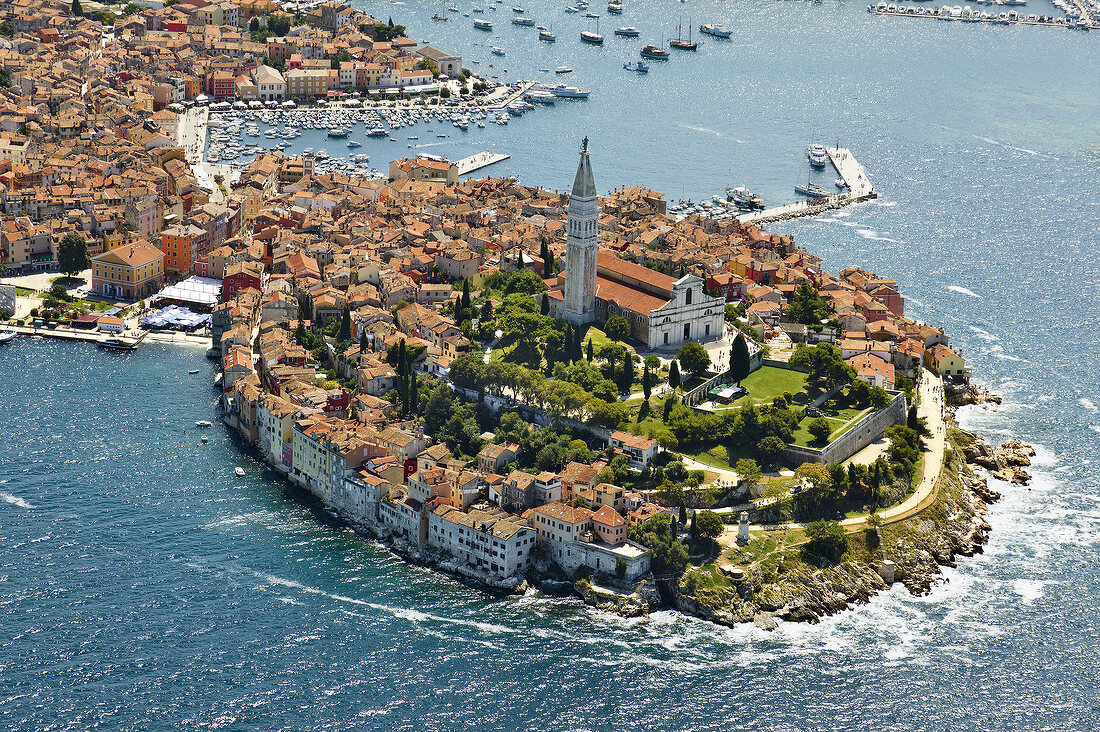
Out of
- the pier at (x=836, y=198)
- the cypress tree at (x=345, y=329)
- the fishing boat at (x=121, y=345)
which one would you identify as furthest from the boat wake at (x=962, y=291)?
the fishing boat at (x=121, y=345)

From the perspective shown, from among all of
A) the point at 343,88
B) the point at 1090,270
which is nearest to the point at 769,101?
the point at 343,88

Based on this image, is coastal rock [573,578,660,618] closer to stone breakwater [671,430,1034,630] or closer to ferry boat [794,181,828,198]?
stone breakwater [671,430,1034,630]

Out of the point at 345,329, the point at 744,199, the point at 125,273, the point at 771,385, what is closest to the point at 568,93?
the point at 744,199

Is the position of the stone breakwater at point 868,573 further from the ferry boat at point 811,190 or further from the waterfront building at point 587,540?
the ferry boat at point 811,190

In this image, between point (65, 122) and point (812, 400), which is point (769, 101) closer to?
point (65, 122)

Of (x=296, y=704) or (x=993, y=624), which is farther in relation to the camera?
(x=993, y=624)

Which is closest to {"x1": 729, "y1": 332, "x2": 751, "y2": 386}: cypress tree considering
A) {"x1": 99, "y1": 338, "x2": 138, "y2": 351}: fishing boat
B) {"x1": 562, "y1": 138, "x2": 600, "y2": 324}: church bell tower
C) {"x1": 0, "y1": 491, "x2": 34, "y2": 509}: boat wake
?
{"x1": 562, "y1": 138, "x2": 600, "y2": 324}: church bell tower
